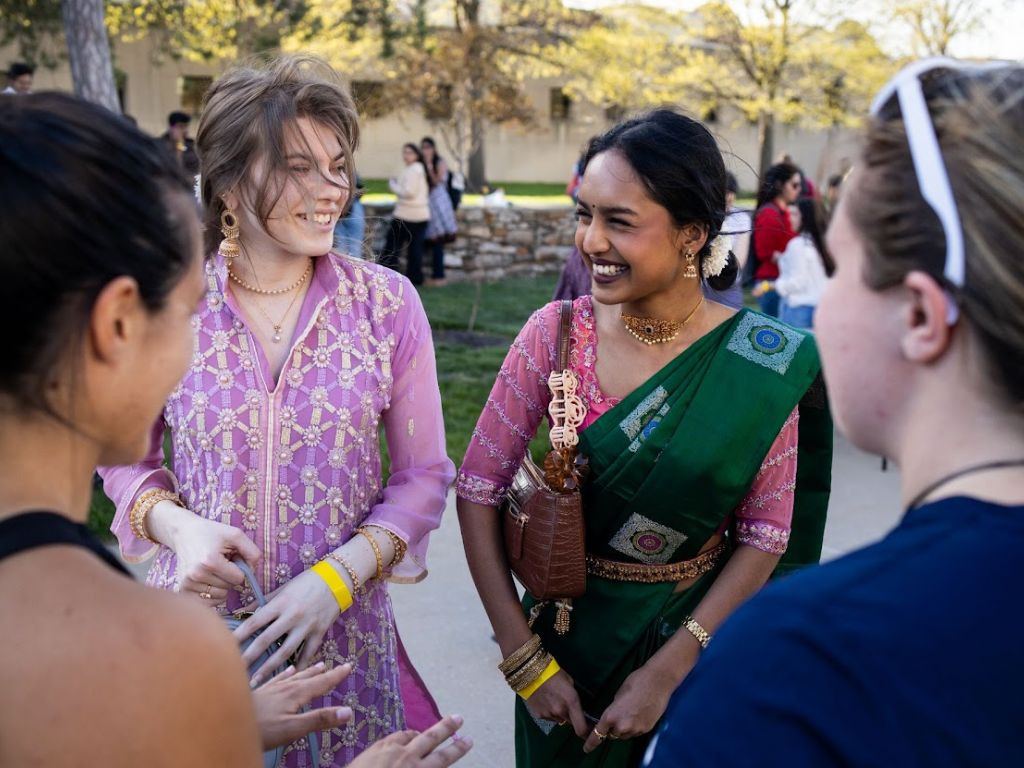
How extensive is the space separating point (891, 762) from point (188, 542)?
1403 millimetres

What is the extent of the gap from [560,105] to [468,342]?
29.2m

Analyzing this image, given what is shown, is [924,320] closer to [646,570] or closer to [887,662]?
[887,662]

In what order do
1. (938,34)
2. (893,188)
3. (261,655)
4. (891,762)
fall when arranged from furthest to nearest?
(938,34)
(261,655)
(893,188)
(891,762)

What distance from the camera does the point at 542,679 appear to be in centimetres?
224

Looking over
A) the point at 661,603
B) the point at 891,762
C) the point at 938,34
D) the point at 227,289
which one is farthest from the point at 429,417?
the point at 938,34

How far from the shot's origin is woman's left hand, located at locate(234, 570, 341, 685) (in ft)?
6.00

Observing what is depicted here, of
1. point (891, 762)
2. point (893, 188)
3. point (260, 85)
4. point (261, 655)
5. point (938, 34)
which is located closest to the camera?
point (891, 762)

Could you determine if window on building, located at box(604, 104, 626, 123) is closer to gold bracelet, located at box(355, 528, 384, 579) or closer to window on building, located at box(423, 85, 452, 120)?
window on building, located at box(423, 85, 452, 120)

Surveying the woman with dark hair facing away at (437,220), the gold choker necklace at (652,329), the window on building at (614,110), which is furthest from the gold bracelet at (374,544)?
the window on building at (614,110)

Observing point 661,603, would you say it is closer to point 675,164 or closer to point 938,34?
point 675,164

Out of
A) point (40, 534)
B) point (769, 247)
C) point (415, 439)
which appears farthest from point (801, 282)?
point (40, 534)

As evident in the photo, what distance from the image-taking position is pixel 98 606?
95 centimetres

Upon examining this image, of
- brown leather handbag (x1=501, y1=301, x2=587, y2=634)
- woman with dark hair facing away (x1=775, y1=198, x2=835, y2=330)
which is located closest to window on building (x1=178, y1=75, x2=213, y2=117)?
woman with dark hair facing away (x1=775, y1=198, x2=835, y2=330)

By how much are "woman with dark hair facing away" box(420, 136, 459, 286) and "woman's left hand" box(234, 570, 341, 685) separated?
12.5 meters
